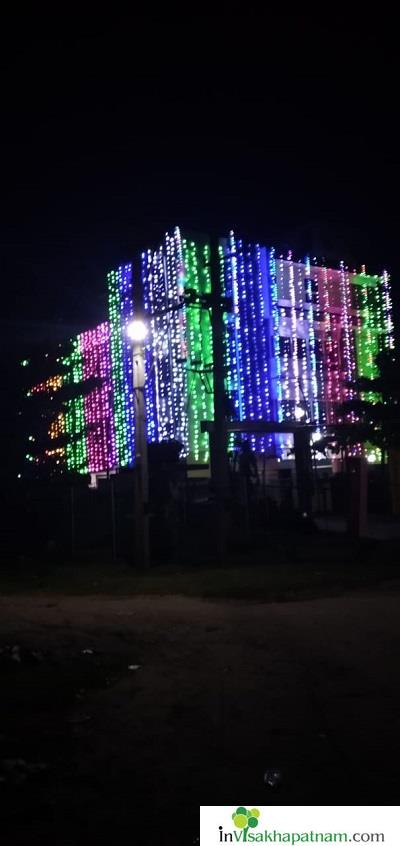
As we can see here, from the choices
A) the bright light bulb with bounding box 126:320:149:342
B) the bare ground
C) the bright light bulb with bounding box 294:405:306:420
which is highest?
the bright light bulb with bounding box 126:320:149:342

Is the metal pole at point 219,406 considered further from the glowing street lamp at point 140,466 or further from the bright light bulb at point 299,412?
the bright light bulb at point 299,412

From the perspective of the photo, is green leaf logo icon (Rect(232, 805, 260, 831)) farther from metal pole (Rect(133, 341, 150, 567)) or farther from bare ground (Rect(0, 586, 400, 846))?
metal pole (Rect(133, 341, 150, 567))

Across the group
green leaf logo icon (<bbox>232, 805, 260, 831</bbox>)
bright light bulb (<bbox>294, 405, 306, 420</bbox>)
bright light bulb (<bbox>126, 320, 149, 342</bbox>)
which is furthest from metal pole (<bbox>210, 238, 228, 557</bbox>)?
green leaf logo icon (<bbox>232, 805, 260, 831</bbox>)

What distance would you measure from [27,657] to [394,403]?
2475 centimetres

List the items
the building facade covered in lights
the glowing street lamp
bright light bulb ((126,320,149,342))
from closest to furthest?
bright light bulb ((126,320,149,342)), the glowing street lamp, the building facade covered in lights

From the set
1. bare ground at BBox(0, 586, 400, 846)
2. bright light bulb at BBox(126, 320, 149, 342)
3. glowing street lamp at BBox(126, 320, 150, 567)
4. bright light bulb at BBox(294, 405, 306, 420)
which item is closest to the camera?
bare ground at BBox(0, 586, 400, 846)

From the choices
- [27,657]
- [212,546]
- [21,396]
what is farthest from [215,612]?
[21,396]

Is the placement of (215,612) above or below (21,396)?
below

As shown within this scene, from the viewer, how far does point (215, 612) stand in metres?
11.3

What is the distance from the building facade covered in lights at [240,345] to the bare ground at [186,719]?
17.6 m

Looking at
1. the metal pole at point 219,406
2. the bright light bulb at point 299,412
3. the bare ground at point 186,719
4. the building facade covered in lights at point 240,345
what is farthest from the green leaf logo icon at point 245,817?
the bright light bulb at point 299,412

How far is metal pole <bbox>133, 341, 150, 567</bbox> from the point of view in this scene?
1617 cm

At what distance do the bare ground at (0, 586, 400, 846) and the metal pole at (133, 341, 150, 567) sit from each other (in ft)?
18.2

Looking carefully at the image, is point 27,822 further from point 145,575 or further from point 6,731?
point 145,575
